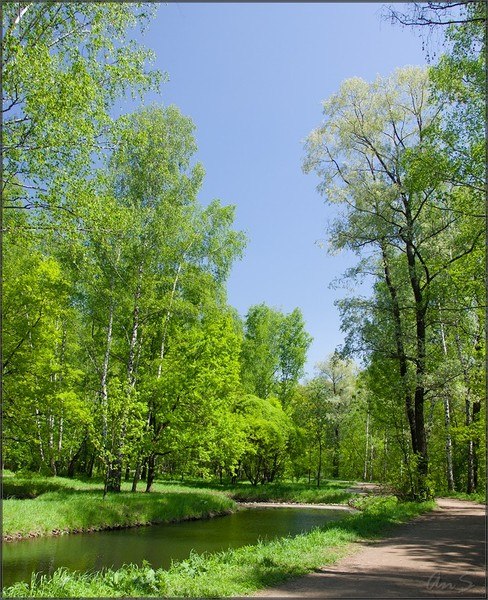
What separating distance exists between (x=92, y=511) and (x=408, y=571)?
35.9ft

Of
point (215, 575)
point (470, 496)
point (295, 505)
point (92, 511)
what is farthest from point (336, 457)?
point (215, 575)

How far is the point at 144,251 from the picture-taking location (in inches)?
779

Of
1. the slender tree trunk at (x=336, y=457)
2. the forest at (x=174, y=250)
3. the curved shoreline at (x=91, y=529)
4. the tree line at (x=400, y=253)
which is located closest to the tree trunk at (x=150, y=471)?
the forest at (x=174, y=250)

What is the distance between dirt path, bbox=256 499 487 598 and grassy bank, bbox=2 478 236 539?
8.69m

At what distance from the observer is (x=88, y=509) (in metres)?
14.9

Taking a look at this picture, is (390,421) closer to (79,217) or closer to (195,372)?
(195,372)

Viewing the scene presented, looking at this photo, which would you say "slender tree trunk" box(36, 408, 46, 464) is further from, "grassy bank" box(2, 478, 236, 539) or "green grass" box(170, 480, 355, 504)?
"green grass" box(170, 480, 355, 504)

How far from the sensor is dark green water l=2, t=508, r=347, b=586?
32.6ft

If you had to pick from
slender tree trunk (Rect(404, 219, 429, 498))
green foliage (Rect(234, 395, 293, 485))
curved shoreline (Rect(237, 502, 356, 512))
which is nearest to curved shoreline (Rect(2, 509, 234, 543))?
curved shoreline (Rect(237, 502, 356, 512))

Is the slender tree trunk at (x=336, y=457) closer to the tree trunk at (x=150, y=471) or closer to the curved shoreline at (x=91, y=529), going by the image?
the tree trunk at (x=150, y=471)

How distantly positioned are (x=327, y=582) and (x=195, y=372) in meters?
14.7

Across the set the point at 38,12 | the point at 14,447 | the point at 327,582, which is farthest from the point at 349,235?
the point at 14,447

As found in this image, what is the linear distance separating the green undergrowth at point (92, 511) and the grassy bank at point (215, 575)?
6353mm

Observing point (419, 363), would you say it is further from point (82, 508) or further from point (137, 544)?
point (82, 508)
